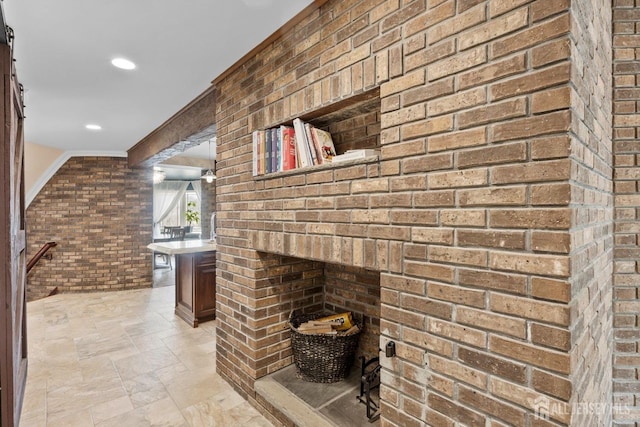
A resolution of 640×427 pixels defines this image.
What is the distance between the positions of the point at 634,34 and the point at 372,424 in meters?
2.32

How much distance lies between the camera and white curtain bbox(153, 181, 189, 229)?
10664 mm

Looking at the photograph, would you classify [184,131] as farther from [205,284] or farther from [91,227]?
[91,227]

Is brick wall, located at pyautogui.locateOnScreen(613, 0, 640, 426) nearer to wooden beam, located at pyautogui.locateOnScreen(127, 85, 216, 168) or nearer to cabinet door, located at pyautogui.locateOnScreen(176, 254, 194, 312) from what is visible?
wooden beam, located at pyautogui.locateOnScreen(127, 85, 216, 168)

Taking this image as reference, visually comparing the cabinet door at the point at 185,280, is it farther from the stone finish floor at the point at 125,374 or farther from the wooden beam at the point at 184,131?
the wooden beam at the point at 184,131

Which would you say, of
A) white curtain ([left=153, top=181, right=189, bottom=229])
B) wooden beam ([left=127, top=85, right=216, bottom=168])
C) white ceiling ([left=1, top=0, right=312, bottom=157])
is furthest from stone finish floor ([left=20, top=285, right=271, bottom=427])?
white curtain ([left=153, top=181, right=189, bottom=229])

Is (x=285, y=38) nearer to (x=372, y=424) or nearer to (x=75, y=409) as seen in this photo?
(x=372, y=424)

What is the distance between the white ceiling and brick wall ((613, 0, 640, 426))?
1542 millimetres

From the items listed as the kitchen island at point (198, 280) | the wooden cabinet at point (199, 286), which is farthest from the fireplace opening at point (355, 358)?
the wooden cabinet at point (199, 286)

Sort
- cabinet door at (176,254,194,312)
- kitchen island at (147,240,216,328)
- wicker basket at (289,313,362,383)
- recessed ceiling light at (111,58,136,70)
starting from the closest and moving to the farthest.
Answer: wicker basket at (289,313,362,383)
recessed ceiling light at (111,58,136,70)
kitchen island at (147,240,216,328)
cabinet door at (176,254,194,312)

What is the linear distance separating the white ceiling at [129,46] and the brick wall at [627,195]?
1.54 metres

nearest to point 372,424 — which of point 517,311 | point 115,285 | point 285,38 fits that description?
point 517,311

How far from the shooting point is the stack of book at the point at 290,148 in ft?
5.93

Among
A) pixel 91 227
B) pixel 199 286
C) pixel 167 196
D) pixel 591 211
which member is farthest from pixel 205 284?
pixel 167 196

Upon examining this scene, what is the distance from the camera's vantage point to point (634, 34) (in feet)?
4.99
